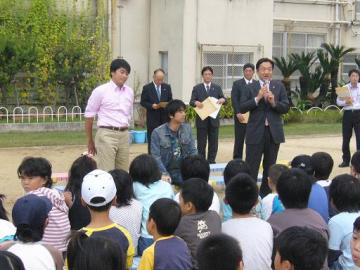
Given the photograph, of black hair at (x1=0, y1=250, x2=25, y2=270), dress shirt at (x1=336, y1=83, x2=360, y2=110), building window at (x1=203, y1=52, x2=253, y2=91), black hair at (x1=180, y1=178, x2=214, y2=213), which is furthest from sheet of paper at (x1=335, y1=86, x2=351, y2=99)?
black hair at (x1=0, y1=250, x2=25, y2=270)

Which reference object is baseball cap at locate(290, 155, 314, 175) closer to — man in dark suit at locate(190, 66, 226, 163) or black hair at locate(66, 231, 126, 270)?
black hair at locate(66, 231, 126, 270)

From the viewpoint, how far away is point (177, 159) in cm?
677

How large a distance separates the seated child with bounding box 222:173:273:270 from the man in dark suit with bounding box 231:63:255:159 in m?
5.49

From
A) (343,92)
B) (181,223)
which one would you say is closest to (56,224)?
(181,223)

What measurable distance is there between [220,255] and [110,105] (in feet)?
14.8

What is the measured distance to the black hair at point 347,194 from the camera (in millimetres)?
4297


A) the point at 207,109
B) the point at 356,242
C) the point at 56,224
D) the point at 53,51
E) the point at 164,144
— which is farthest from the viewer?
the point at 53,51

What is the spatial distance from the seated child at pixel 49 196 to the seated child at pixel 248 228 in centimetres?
121

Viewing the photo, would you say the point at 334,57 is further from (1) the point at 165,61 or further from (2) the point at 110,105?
(2) the point at 110,105

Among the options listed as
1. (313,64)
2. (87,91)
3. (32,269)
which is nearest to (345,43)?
(313,64)

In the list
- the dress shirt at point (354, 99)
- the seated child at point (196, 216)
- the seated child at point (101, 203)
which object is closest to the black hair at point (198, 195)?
the seated child at point (196, 216)

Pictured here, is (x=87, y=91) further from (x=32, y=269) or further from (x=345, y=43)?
(x=32, y=269)

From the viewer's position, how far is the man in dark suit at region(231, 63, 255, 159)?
9695 mm

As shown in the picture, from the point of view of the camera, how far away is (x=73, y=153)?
11.7 metres
